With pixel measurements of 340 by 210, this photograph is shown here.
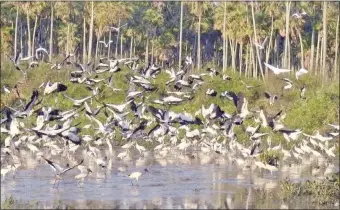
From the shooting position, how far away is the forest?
5712 cm

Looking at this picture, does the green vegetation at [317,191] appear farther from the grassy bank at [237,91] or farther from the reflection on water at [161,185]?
the grassy bank at [237,91]

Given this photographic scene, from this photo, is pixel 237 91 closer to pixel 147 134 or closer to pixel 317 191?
pixel 147 134

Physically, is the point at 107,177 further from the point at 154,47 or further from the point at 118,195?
the point at 154,47

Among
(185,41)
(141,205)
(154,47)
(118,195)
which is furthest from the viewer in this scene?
(185,41)

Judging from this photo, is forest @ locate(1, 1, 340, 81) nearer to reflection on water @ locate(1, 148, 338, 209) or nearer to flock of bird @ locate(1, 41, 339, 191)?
flock of bird @ locate(1, 41, 339, 191)

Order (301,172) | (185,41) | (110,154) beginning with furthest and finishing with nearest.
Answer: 1. (185,41)
2. (110,154)
3. (301,172)

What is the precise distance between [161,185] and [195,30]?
2075 inches

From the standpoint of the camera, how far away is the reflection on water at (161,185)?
17.1 meters

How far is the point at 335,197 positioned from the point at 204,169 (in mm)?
5973

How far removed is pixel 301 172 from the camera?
73.7 feet

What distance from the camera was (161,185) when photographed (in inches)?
779

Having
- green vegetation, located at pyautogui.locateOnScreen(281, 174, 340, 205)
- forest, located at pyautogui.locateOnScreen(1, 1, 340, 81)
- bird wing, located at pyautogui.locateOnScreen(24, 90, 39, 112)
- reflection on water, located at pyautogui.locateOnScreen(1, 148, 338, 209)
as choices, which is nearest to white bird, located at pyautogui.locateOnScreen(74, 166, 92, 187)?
reflection on water, located at pyautogui.locateOnScreen(1, 148, 338, 209)

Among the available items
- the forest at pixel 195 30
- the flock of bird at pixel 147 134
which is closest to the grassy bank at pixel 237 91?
the flock of bird at pixel 147 134

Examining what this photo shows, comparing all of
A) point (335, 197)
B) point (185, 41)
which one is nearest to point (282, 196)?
point (335, 197)
